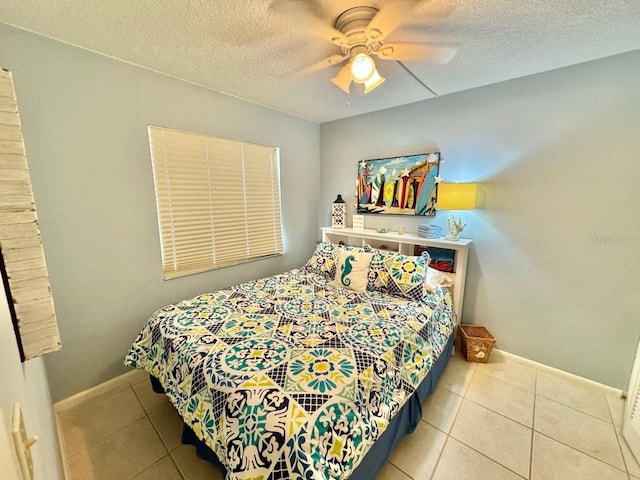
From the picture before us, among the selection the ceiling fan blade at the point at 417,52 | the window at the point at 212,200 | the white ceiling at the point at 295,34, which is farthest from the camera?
the window at the point at 212,200

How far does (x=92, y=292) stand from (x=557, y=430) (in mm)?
3344

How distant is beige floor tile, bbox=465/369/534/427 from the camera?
181 cm

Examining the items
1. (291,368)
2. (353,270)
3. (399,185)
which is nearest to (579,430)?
(353,270)

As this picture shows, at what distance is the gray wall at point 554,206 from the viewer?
182 centimetres

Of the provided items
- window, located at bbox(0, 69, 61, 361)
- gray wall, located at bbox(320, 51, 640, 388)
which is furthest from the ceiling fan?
window, located at bbox(0, 69, 61, 361)

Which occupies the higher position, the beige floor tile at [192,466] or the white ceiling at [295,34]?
the white ceiling at [295,34]

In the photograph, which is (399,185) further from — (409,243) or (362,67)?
(362,67)

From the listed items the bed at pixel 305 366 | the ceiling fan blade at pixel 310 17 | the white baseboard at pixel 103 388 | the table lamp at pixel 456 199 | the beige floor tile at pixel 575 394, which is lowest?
the beige floor tile at pixel 575 394

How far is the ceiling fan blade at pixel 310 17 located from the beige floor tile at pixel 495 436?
2.55 m

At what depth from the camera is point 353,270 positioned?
239 cm

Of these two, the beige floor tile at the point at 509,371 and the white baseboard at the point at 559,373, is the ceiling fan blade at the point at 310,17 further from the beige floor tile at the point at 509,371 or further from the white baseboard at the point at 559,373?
the white baseboard at the point at 559,373

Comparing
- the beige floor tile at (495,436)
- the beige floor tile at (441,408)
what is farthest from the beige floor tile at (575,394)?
the beige floor tile at (441,408)

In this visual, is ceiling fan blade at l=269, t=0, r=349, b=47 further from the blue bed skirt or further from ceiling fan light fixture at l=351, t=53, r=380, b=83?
the blue bed skirt

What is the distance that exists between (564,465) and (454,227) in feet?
5.49
